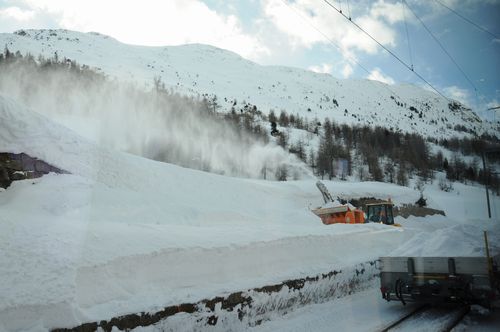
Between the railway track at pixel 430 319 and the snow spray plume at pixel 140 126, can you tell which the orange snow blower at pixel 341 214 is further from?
the snow spray plume at pixel 140 126

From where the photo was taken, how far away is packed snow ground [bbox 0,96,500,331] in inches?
178

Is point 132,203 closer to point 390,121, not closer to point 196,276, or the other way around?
point 196,276

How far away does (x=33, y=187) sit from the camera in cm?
898

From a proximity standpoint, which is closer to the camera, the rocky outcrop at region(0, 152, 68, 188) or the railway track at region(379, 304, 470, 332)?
the railway track at region(379, 304, 470, 332)

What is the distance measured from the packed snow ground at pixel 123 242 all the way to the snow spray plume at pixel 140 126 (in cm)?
1341

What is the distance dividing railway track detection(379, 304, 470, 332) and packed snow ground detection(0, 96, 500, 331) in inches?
46.9

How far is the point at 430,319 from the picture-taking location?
22.5ft

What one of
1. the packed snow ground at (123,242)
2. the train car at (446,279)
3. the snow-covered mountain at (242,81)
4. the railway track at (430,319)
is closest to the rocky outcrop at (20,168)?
the packed snow ground at (123,242)

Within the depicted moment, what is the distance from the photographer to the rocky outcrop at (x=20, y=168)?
9056 millimetres

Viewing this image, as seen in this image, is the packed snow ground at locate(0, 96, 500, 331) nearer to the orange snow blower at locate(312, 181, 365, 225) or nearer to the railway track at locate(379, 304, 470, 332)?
the railway track at locate(379, 304, 470, 332)

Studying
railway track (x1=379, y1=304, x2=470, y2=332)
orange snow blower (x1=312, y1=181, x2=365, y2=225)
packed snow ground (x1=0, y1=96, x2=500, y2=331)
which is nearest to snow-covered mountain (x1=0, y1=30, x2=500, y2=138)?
orange snow blower (x1=312, y1=181, x2=365, y2=225)

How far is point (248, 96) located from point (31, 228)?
111 m

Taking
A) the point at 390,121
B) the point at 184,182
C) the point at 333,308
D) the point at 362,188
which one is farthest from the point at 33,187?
the point at 390,121

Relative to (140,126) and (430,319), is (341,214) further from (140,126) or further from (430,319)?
(140,126)
